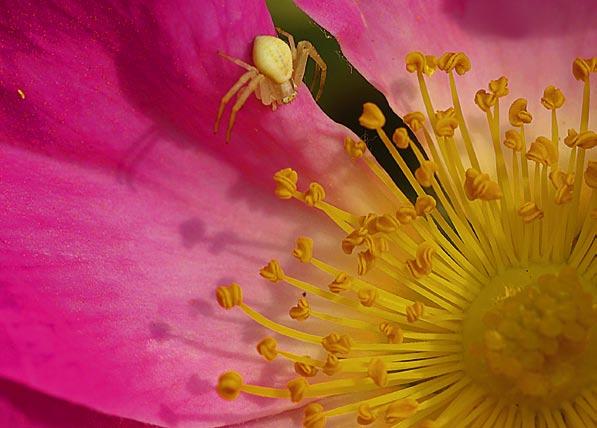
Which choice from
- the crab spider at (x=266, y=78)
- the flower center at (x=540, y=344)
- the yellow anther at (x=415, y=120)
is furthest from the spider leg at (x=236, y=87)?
the flower center at (x=540, y=344)

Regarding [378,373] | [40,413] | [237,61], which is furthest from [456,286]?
[40,413]

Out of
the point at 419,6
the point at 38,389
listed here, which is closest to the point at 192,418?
the point at 38,389

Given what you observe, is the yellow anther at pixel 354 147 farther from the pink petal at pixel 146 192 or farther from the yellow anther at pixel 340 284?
the yellow anther at pixel 340 284

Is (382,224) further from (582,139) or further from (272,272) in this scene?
(582,139)

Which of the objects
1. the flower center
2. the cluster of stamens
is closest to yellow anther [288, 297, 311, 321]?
the cluster of stamens

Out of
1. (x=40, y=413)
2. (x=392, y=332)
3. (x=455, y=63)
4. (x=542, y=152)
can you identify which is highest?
(x=455, y=63)
